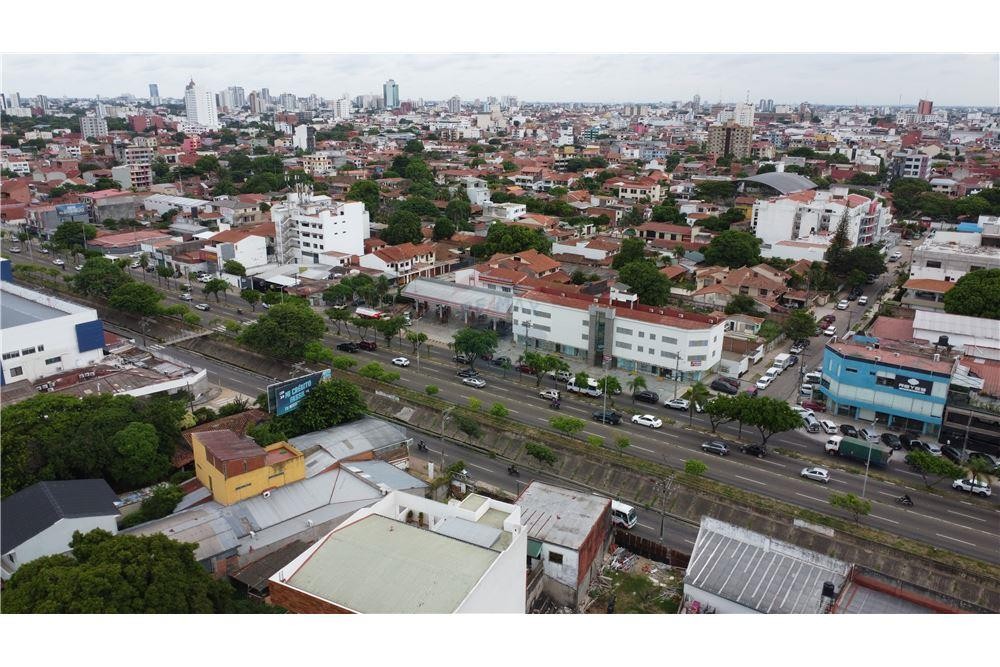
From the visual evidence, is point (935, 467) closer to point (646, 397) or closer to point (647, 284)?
point (646, 397)

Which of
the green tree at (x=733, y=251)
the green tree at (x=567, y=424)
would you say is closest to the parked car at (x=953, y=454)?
the green tree at (x=567, y=424)

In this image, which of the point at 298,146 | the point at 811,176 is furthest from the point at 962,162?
the point at 298,146

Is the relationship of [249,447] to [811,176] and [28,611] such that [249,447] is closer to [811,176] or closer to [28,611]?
[28,611]

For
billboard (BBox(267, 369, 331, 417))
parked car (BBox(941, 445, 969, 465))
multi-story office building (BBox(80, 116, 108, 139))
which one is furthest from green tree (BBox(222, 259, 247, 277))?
multi-story office building (BBox(80, 116, 108, 139))

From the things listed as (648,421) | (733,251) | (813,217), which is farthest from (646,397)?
(813,217)

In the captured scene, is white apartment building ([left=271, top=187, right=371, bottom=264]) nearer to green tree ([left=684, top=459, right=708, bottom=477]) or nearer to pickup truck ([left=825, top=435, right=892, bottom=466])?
green tree ([left=684, top=459, right=708, bottom=477])

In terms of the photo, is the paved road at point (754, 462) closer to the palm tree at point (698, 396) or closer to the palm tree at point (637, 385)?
the palm tree at point (637, 385)
